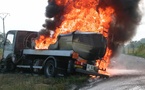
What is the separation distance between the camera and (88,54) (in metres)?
16.2

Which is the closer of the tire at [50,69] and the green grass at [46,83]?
the green grass at [46,83]

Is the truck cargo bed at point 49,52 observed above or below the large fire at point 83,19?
below

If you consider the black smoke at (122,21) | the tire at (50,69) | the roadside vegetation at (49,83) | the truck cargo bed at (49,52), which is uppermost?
the black smoke at (122,21)

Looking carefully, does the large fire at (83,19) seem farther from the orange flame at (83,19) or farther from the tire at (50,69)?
the tire at (50,69)

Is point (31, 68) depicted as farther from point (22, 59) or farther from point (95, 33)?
point (95, 33)

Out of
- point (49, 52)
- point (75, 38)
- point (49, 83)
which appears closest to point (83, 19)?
point (75, 38)

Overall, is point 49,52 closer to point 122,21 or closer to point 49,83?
point 49,83

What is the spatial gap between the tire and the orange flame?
5.96 ft

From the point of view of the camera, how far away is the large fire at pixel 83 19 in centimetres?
1780

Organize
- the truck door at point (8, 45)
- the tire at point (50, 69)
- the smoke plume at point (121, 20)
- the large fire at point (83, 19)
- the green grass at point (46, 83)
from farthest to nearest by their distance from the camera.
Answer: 1. the truck door at point (8, 45)
2. the smoke plume at point (121, 20)
3. the large fire at point (83, 19)
4. the tire at point (50, 69)
5. the green grass at point (46, 83)

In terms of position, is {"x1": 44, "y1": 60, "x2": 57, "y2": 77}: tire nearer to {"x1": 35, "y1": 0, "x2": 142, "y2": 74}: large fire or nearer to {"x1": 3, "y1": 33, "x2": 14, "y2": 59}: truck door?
{"x1": 35, "y1": 0, "x2": 142, "y2": 74}: large fire

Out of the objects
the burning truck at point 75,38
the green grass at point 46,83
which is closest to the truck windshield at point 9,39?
the burning truck at point 75,38

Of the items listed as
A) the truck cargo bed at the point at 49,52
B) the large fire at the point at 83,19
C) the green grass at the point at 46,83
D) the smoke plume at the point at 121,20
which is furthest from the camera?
the smoke plume at the point at 121,20

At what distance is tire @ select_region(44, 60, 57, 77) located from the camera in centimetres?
1640
